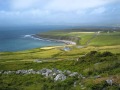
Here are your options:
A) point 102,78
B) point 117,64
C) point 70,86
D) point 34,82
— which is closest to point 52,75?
point 34,82

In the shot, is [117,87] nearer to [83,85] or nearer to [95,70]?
[83,85]

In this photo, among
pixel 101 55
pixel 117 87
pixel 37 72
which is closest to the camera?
pixel 117 87

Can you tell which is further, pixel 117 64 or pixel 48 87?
pixel 117 64

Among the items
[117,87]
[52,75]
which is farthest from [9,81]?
[117,87]

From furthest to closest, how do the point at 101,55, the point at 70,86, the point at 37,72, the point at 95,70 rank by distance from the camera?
the point at 101,55 → the point at 37,72 → the point at 95,70 → the point at 70,86

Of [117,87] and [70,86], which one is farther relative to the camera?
[70,86]

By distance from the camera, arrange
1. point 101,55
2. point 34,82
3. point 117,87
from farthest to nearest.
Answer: point 101,55 < point 34,82 < point 117,87

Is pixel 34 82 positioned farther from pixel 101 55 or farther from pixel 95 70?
pixel 101 55

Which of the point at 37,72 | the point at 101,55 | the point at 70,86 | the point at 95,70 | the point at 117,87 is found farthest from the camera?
the point at 101,55

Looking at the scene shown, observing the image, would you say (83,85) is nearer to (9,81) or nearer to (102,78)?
(102,78)
